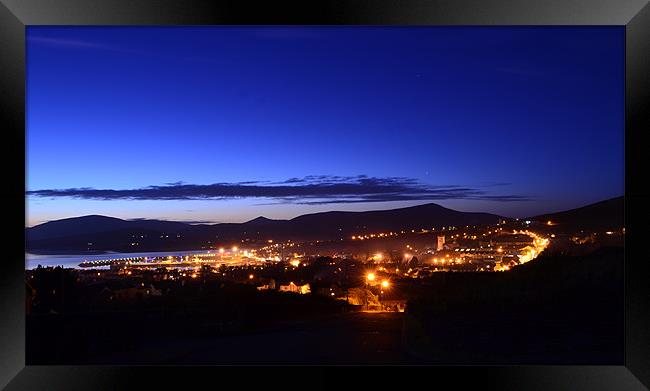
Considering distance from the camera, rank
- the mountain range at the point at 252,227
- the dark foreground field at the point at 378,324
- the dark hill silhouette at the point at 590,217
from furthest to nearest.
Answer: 1. the mountain range at the point at 252,227
2. the dark hill silhouette at the point at 590,217
3. the dark foreground field at the point at 378,324

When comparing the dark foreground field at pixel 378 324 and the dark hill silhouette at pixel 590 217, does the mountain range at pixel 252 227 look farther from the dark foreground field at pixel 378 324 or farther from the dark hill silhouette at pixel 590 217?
the dark foreground field at pixel 378 324

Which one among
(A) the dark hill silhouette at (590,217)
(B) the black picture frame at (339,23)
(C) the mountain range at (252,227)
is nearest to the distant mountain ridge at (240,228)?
(C) the mountain range at (252,227)

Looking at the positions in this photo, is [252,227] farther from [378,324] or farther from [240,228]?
[378,324]

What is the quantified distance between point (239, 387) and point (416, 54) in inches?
144

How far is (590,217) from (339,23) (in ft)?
11.2

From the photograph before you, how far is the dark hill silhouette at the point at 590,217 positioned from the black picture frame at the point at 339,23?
208 cm

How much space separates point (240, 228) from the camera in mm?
5652

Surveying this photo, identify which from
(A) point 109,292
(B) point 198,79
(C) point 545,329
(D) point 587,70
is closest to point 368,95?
(B) point 198,79

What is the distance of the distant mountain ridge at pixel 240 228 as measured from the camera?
5.38m

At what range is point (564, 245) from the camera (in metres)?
5.19

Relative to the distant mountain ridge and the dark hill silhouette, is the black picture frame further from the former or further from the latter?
the distant mountain ridge

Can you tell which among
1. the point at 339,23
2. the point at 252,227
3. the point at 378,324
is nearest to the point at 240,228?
the point at 252,227

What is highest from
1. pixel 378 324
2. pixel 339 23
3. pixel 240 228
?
pixel 339 23

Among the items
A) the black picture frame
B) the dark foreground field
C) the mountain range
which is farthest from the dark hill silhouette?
the black picture frame
